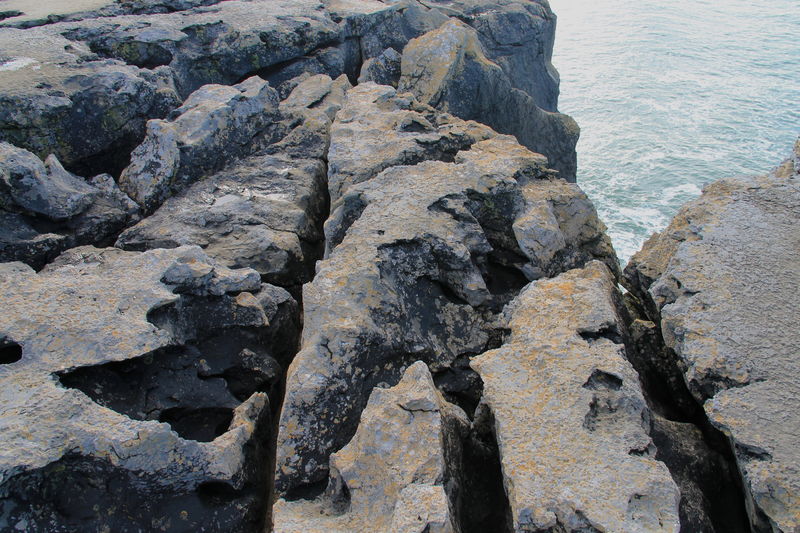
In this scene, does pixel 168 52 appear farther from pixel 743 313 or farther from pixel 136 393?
pixel 743 313

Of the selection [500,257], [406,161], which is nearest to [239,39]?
[406,161]

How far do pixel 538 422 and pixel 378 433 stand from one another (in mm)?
1144

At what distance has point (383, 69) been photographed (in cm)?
1252

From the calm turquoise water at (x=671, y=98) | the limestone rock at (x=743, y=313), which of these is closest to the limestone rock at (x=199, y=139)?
the limestone rock at (x=743, y=313)

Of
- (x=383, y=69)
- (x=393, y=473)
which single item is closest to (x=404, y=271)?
(x=393, y=473)

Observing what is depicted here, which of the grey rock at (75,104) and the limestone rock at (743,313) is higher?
the grey rock at (75,104)

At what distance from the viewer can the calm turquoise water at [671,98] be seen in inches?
923

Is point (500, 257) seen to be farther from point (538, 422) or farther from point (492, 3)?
point (492, 3)

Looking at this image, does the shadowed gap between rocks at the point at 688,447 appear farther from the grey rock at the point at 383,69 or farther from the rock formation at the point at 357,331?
the grey rock at the point at 383,69

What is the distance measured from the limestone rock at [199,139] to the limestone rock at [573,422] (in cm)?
514

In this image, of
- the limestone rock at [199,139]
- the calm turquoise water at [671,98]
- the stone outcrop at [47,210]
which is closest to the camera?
the stone outcrop at [47,210]

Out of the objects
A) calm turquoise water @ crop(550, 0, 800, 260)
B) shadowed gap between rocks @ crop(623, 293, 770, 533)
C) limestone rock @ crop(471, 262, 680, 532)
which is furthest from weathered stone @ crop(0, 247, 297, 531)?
calm turquoise water @ crop(550, 0, 800, 260)

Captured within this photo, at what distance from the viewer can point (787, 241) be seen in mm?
5582

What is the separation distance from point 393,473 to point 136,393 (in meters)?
2.51
